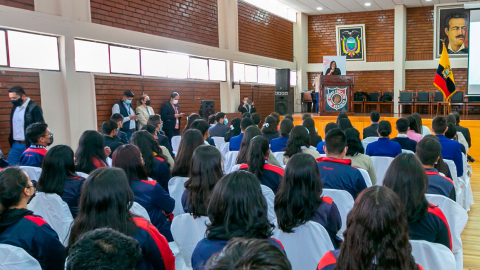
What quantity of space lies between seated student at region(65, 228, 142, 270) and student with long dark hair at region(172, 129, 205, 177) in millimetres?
2066

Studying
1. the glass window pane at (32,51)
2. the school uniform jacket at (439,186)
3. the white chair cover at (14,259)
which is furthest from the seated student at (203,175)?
the glass window pane at (32,51)

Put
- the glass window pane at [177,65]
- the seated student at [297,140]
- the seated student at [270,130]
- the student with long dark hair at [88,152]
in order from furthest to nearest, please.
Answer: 1. the glass window pane at [177,65]
2. the seated student at [270,130]
3. the seated student at [297,140]
4. the student with long dark hair at [88,152]

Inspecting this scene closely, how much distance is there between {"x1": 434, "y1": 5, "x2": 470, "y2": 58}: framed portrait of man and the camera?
12883 mm

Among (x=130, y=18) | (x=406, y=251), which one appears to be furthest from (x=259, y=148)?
(x=130, y=18)

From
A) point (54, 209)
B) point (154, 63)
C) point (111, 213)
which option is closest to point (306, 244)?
point (111, 213)

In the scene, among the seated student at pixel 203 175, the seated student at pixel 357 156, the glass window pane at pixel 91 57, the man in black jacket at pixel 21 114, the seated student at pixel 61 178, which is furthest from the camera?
the glass window pane at pixel 91 57

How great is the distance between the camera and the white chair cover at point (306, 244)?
1.81 metres

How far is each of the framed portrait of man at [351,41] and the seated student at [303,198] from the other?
13168 millimetres

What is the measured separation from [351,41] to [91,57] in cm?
1056

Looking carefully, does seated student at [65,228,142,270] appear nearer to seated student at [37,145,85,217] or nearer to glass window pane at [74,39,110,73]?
seated student at [37,145,85,217]

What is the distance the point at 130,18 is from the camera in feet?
25.4

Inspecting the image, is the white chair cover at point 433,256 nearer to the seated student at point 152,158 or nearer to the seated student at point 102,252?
the seated student at point 102,252

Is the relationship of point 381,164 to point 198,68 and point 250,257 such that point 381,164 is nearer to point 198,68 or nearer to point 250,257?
point 250,257

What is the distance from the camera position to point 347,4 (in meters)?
13.2
